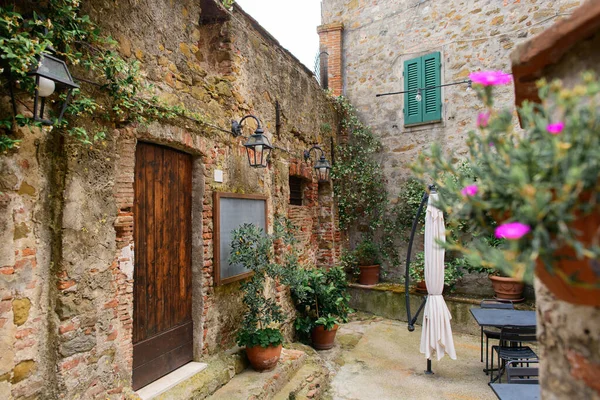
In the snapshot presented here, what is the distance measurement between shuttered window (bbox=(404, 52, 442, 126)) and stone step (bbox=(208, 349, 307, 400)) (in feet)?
17.3

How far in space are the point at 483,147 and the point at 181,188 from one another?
11.2ft

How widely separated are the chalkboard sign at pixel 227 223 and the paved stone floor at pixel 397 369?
177cm

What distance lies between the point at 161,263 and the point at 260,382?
1.56m

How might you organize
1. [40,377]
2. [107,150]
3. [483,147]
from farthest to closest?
[107,150], [40,377], [483,147]

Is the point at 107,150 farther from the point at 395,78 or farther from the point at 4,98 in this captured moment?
the point at 395,78

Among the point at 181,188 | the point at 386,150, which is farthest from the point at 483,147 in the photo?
the point at 386,150

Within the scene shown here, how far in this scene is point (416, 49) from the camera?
26.1ft

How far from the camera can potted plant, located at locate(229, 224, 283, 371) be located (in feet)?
13.8

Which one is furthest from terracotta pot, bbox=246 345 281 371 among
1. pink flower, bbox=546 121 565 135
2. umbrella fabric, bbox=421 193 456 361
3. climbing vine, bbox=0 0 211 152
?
pink flower, bbox=546 121 565 135

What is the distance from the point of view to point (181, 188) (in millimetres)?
4020

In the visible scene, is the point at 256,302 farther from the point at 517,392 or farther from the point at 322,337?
the point at 517,392

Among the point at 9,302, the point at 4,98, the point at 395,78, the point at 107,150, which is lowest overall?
the point at 9,302

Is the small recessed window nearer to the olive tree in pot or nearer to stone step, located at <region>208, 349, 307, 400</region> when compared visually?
the olive tree in pot

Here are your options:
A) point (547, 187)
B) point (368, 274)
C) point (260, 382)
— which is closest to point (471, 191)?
point (547, 187)
